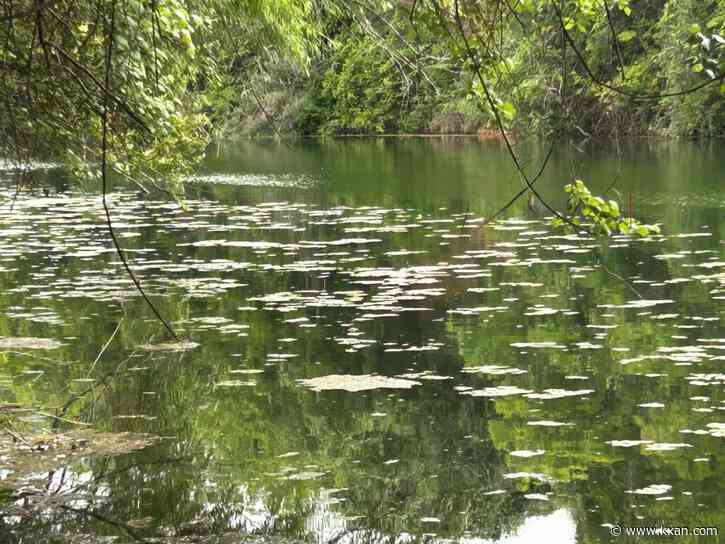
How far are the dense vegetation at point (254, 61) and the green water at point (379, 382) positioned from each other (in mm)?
758

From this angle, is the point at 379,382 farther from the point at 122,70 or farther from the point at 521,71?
the point at 521,71

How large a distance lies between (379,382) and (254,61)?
8.28m

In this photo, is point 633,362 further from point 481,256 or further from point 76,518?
point 481,256

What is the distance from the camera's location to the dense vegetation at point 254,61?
492cm

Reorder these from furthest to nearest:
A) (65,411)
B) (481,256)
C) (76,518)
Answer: (481,256) < (65,411) < (76,518)

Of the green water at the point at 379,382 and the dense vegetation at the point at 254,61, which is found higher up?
the dense vegetation at the point at 254,61

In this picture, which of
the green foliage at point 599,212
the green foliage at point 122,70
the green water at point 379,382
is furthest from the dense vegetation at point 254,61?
the green water at point 379,382

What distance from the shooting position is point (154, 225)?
20.5 metres

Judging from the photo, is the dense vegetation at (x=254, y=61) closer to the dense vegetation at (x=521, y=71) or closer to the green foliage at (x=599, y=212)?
the dense vegetation at (x=521, y=71)

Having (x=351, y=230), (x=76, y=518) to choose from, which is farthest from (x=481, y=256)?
(x=76, y=518)

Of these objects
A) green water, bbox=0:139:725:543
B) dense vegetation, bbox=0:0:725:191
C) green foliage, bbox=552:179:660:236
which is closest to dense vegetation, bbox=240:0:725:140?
dense vegetation, bbox=0:0:725:191

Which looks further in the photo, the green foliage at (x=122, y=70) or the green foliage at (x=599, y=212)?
the green foliage at (x=122, y=70)

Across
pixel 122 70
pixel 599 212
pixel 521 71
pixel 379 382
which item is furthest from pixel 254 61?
pixel 521 71

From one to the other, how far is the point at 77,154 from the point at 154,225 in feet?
33.9
